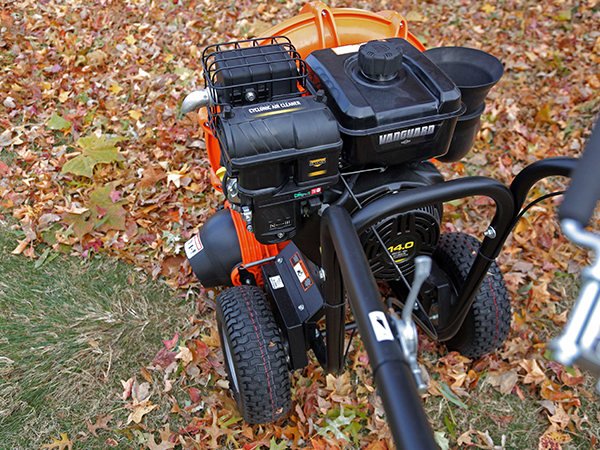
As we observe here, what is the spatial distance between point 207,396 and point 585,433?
2136mm

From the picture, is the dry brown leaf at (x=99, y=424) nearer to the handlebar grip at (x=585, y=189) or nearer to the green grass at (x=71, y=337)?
the green grass at (x=71, y=337)

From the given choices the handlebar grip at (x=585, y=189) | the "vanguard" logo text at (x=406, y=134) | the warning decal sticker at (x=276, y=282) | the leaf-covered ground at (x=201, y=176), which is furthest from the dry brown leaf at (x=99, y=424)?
the handlebar grip at (x=585, y=189)

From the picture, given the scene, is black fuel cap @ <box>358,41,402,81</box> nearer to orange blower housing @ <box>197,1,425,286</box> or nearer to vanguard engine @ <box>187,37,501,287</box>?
vanguard engine @ <box>187,37,501,287</box>

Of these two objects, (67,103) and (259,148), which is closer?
(259,148)

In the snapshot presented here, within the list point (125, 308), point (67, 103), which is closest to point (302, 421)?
point (125, 308)

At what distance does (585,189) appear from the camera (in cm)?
74

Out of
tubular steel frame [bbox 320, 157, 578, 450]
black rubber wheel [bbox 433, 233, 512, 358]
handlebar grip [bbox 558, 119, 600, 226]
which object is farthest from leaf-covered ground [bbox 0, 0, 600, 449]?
handlebar grip [bbox 558, 119, 600, 226]

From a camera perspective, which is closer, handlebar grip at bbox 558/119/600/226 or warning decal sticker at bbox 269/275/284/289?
handlebar grip at bbox 558/119/600/226

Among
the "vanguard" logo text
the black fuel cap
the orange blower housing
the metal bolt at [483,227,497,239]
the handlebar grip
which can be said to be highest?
the handlebar grip

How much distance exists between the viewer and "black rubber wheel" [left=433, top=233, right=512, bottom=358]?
2.50 m

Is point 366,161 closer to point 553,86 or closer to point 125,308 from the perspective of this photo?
point 125,308

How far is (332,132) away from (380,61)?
356 millimetres

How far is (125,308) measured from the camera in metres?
3.13

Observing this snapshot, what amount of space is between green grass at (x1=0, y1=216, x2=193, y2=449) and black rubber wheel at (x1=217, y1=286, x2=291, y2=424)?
0.81 meters
